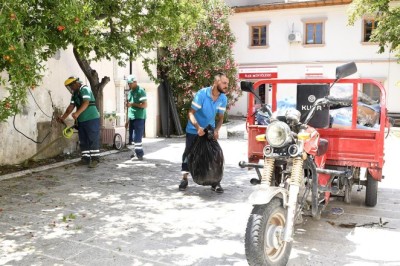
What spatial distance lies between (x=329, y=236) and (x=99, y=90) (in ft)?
23.1

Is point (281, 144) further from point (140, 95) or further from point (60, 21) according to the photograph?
point (140, 95)

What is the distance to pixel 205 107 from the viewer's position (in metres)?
6.36

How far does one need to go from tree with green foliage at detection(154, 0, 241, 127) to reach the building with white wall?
1112cm

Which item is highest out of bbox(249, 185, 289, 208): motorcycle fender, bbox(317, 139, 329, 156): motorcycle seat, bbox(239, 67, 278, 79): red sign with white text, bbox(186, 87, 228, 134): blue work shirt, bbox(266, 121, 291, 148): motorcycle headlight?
bbox(239, 67, 278, 79): red sign with white text

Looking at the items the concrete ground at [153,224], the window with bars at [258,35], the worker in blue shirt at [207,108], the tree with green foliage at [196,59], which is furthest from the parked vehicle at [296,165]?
the window with bars at [258,35]

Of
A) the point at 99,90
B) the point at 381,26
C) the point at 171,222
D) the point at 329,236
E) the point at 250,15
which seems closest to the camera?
the point at 329,236

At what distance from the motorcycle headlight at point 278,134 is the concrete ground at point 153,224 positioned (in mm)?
1118

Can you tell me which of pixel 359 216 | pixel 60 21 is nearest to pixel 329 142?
pixel 359 216

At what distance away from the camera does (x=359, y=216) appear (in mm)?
5367

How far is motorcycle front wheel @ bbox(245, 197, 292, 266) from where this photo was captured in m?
3.37

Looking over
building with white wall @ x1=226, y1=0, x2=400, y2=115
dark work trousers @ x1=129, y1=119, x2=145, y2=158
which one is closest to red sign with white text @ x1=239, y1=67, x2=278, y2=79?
building with white wall @ x1=226, y1=0, x2=400, y2=115

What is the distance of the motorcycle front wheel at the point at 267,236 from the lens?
11.0ft

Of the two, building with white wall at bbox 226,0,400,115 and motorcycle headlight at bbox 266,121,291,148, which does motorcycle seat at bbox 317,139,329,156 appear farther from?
building with white wall at bbox 226,0,400,115

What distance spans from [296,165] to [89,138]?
19.8ft
